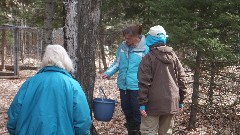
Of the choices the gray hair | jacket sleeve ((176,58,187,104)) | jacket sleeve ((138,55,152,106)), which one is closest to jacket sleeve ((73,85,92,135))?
the gray hair

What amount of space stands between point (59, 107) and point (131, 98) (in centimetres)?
257

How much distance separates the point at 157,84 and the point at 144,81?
16 cm

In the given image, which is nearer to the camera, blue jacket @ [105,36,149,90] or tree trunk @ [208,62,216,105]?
tree trunk @ [208,62,216,105]

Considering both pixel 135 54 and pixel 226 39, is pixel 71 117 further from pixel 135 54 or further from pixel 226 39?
pixel 226 39

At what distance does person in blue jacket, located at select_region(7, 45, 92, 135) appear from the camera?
9.68 ft

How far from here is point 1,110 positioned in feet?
31.9

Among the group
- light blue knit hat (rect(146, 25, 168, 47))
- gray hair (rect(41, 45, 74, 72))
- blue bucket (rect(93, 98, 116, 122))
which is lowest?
blue bucket (rect(93, 98, 116, 122))

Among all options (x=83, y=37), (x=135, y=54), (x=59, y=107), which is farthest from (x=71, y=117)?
(x=135, y=54)

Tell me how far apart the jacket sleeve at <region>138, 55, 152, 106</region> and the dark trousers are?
3.56ft

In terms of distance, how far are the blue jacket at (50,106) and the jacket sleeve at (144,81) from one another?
4.31 ft

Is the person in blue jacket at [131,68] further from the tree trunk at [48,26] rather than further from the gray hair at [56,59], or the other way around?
the tree trunk at [48,26]

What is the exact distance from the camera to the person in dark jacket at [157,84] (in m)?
4.30

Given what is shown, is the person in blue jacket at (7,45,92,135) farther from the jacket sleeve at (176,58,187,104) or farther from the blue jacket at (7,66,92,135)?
the jacket sleeve at (176,58,187,104)

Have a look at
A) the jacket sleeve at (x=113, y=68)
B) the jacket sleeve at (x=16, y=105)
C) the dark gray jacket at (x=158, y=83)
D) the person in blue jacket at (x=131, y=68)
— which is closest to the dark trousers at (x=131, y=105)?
the person in blue jacket at (x=131, y=68)
